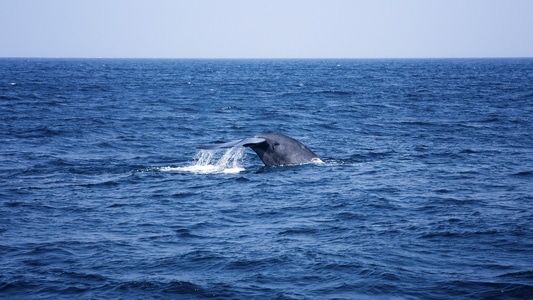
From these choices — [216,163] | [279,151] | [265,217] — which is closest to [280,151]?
[279,151]

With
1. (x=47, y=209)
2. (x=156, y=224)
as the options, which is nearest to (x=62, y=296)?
(x=156, y=224)

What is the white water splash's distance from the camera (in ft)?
66.9

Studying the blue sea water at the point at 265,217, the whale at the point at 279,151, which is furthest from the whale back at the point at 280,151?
the blue sea water at the point at 265,217

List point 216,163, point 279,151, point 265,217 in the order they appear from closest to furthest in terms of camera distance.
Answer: point 265,217
point 279,151
point 216,163

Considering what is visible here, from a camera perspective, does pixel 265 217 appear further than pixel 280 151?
No

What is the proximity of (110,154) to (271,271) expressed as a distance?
1476 centimetres

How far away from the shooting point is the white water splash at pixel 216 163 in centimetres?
2039

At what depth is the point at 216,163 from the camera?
21688mm

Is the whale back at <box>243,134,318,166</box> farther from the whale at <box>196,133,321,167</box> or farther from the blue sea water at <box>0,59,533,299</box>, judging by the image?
the blue sea water at <box>0,59,533,299</box>

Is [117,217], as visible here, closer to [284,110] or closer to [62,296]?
[62,296]

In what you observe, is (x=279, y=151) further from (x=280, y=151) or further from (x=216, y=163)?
(x=216, y=163)

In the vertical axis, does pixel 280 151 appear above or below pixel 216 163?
above

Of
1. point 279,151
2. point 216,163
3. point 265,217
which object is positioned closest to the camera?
point 265,217

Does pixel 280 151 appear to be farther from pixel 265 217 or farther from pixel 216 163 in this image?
pixel 265 217
